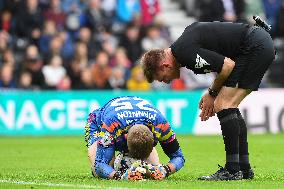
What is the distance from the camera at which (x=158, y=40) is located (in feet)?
75.4

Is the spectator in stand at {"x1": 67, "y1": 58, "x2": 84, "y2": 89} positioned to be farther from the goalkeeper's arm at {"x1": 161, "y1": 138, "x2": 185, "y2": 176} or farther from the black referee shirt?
the black referee shirt

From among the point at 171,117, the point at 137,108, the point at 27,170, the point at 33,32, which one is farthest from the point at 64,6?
the point at 137,108

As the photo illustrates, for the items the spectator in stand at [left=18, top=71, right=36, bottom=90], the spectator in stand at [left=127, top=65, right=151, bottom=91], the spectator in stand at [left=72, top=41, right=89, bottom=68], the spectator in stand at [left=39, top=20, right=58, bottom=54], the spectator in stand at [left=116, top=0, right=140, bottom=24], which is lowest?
the spectator in stand at [left=127, top=65, right=151, bottom=91]

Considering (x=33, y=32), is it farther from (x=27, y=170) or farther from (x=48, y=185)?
(x=48, y=185)

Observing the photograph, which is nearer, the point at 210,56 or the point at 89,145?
the point at 210,56

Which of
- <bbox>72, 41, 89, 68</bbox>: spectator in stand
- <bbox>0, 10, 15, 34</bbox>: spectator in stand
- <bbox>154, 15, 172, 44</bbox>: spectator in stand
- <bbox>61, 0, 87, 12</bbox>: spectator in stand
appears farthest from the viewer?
<bbox>154, 15, 172, 44</bbox>: spectator in stand

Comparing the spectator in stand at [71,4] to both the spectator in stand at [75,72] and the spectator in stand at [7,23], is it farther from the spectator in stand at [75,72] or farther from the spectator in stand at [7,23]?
the spectator in stand at [75,72]

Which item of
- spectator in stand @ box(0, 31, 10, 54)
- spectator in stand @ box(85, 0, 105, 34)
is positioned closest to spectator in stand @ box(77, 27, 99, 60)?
spectator in stand @ box(85, 0, 105, 34)

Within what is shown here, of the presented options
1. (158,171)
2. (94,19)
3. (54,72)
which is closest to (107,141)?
(158,171)

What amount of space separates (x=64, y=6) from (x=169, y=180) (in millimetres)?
13970

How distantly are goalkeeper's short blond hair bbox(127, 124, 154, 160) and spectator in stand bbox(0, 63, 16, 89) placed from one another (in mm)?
11739

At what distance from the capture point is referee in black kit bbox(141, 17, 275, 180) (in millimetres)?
9539

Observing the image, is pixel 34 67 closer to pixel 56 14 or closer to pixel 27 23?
pixel 27 23

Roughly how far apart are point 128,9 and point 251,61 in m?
14.0
